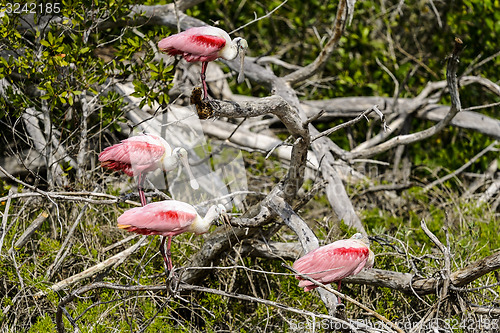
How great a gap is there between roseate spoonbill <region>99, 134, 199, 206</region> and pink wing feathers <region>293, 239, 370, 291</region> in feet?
3.13

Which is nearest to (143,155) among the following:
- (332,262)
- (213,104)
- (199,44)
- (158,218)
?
(158,218)

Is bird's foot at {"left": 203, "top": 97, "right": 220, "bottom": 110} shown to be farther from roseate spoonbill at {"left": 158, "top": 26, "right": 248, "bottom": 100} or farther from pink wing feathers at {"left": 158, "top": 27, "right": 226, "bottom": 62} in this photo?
pink wing feathers at {"left": 158, "top": 27, "right": 226, "bottom": 62}

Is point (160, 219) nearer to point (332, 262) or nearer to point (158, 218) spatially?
point (158, 218)

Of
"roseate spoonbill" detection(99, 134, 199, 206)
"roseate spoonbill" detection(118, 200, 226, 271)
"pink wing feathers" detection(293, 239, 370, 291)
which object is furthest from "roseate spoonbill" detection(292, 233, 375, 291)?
"roseate spoonbill" detection(99, 134, 199, 206)

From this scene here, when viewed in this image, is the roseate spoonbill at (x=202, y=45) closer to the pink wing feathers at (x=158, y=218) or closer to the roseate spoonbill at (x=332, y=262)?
the pink wing feathers at (x=158, y=218)

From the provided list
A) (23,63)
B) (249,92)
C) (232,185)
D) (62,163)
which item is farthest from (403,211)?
(23,63)

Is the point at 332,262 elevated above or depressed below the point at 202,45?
below

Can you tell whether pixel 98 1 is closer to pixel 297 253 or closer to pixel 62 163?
pixel 62 163

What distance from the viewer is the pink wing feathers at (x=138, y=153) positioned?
12.4 ft

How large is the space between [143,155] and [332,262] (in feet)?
4.08

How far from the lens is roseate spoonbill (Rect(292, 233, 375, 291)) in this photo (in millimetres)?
3516

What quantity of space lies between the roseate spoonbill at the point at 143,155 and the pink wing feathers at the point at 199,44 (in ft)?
1.78

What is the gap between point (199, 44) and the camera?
3.75m

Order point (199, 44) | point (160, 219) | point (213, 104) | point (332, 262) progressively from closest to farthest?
point (213, 104)
point (160, 219)
point (332, 262)
point (199, 44)
